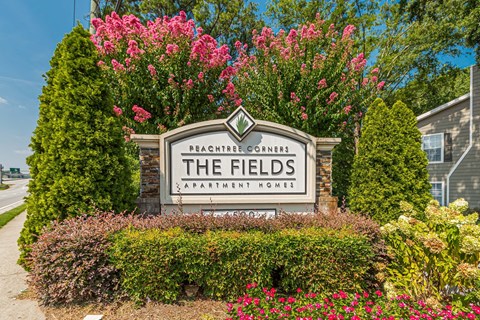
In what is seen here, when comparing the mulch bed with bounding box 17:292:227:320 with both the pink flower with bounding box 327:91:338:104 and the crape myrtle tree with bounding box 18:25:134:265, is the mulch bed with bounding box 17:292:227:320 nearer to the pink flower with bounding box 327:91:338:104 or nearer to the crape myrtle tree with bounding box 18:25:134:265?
the crape myrtle tree with bounding box 18:25:134:265

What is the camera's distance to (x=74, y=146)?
10.8 feet

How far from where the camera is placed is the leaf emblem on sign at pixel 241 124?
13.7 feet

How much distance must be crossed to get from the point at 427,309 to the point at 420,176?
2.66 metres

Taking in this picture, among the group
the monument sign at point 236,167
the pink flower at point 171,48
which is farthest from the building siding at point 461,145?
the pink flower at point 171,48

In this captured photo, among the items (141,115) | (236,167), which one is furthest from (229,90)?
(236,167)

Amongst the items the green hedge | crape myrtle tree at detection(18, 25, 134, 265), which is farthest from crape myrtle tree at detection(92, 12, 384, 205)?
the green hedge

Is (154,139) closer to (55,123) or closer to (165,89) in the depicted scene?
(55,123)

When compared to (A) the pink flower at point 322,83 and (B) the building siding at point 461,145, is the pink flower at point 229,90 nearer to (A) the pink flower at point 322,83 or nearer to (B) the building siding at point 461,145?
(A) the pink flower at point 322,83

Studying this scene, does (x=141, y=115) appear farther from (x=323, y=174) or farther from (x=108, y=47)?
(x=323, y=174)

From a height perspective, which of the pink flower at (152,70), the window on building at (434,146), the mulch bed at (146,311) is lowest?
the mulch bed at (146,311)

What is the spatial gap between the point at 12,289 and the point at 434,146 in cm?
1366

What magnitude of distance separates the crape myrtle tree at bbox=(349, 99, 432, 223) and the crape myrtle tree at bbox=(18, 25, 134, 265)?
13.6 ft

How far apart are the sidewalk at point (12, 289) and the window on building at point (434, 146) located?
43.3ft

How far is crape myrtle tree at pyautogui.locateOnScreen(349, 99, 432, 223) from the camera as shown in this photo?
420 cm
